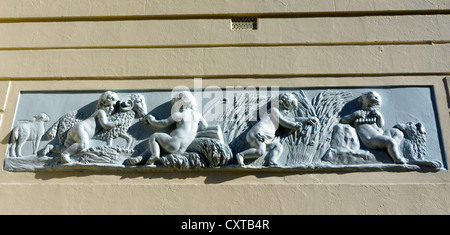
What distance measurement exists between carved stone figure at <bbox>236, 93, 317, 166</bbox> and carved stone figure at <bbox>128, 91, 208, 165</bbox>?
0.59 meters

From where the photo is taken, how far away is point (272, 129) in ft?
16.6

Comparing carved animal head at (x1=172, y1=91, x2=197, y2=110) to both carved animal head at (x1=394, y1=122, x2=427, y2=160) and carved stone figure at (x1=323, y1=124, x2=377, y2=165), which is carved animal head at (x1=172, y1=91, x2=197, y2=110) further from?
carved animal head at (x1=394, y1=122, x2=427, y2=160)

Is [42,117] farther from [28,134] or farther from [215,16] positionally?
[215,16]

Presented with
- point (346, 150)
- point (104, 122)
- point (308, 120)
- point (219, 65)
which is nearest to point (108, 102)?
point (104, 122)

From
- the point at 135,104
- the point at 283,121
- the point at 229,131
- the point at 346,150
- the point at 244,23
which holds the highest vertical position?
the point at 244,23

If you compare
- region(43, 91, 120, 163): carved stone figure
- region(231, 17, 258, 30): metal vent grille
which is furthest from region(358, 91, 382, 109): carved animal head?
region(43, 91, 120, 163): carved stone figure

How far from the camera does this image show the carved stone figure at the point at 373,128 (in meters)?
4.89

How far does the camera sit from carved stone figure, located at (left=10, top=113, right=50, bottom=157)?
16.9 feet

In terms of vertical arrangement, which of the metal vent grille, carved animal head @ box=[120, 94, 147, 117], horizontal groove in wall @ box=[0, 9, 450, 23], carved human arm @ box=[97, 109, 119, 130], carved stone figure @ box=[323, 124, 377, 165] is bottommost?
carved stone figure @ box=[323, 124, 377, 165]

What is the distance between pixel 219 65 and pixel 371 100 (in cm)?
187

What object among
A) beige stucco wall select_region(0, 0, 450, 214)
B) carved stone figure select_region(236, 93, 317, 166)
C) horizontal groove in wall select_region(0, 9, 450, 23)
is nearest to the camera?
beige stucco wall select_region(0, 0, 450, 214)

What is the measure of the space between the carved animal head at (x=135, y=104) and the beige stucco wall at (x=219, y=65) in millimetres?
227

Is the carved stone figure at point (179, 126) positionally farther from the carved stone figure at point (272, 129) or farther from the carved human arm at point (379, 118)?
the carved human arm at point (379, 118)
